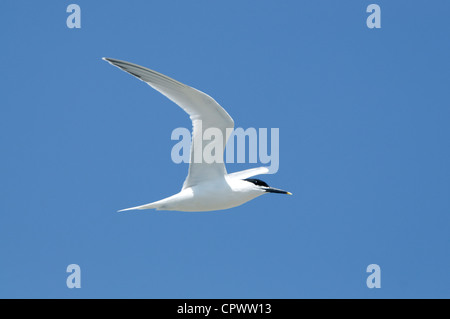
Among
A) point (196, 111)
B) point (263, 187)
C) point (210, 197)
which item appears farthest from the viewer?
point (263, 187)

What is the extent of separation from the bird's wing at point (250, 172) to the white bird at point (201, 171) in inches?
53.3

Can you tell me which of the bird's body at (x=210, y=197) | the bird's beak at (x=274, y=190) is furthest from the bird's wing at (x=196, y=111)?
the bird's beak at (x=274, y=190)

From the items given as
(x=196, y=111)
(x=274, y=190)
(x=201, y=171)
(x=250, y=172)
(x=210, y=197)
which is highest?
(x=196, y=111)

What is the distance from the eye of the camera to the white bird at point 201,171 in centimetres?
888

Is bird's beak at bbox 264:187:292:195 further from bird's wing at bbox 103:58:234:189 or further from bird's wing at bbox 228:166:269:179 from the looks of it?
bird's wing at bbox 228:166:269:179

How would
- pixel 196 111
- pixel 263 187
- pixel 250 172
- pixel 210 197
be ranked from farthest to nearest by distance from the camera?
pixel 250 172
pixel 263 187
pixel 210 197
pixel 196 111

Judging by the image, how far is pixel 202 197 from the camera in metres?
9.76

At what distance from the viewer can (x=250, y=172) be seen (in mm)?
11867

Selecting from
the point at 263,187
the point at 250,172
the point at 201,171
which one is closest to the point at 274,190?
the point at 263,187

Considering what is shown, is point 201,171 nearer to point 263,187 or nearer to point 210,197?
point 210,197

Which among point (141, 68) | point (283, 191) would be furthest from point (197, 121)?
point (283, 191)

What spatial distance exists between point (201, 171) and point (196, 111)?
41.2 inches
